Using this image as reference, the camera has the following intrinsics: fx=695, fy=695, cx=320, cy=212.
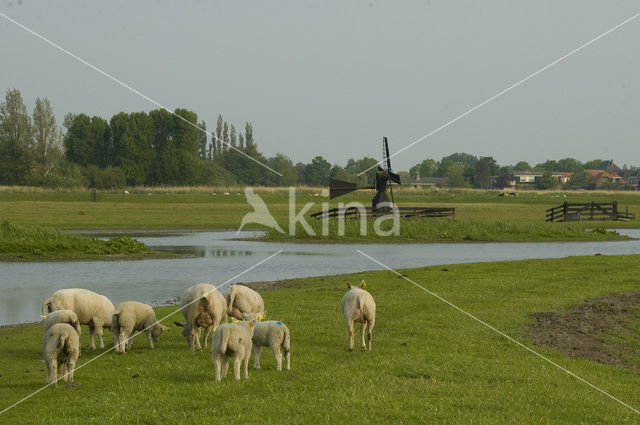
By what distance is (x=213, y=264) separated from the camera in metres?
38.9

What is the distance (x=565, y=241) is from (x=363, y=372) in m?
50.7

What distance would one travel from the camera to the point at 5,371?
1416 cm

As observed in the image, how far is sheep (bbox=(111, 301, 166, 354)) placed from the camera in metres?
15.3

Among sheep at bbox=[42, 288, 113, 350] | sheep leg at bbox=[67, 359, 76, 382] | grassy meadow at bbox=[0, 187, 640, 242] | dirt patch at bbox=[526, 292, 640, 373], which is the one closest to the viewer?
sheep leg at bbox=[67, 359, 76, 382]

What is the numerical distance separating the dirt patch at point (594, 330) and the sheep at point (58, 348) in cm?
1053

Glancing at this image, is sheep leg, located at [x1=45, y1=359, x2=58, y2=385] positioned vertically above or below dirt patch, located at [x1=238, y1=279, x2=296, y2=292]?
above

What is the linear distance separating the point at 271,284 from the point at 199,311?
47.8 feet

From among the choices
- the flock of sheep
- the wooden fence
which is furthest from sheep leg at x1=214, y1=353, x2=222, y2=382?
the wooden fence

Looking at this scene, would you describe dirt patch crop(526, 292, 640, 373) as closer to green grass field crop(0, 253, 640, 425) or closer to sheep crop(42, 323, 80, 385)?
green grass field crop(0, 253, 640, 425)

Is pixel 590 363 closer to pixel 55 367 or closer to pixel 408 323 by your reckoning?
pixel 408 323

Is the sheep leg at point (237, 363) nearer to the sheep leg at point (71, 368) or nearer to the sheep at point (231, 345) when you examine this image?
the sheep at point (231, 345)

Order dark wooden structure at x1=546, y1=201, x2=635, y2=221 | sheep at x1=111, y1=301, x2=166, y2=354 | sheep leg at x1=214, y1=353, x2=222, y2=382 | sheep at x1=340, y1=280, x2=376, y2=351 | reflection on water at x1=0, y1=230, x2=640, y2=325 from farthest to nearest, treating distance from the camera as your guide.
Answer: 1. dark wooden structure at x1=546, y1=201, x2=635, y2=221
2. reflection on water at x1=0, y1=230, x2=640, y2=325
3. sheep at x1=111, y1=301, x2=166, y2=354
4. sheep at x1=340, y1=280, x2=376, y2=351
5. sheep leg at x1=214, y1=353, x2=222, y2=382

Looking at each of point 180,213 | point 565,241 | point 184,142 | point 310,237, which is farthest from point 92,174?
point 565,241

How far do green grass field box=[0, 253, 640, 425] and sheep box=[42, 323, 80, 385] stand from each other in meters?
0.30
